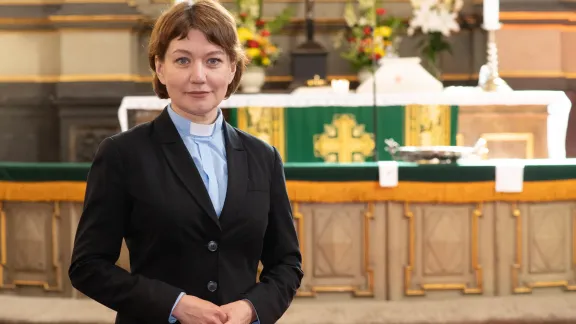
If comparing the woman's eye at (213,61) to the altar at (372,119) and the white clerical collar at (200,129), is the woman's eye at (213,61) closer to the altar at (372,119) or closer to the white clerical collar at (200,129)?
the white clerical collar at (200,129)

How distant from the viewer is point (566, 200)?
482 cm

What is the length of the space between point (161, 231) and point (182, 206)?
0.24ft

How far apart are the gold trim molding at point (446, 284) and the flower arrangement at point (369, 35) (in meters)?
3.24

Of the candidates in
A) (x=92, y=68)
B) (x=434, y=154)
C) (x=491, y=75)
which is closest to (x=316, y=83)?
(x=491, y=75)

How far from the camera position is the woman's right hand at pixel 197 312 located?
193cm

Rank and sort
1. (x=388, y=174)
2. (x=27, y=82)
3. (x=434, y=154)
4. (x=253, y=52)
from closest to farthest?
1. (x=388, y=174)
2. (x=434, y=154)
3. (x=253, y=52)
4. (x=27, y=82)

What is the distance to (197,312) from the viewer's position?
6.35 feet

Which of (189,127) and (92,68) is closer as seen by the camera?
(189,127)

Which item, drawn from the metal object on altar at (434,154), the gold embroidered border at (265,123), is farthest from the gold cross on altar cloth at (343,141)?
the metal object on altar at (434,154)

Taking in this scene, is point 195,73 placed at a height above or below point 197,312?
above

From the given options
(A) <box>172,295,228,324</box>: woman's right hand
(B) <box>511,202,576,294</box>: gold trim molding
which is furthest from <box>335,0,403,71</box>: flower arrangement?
(A) <box>172,295,228,324</box>: woman's right hand

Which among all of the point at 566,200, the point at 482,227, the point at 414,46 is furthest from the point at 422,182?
the point at 414,46

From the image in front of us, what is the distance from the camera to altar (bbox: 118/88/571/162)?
7141 millimetres

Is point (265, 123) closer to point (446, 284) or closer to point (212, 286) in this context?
point (446, 284)
